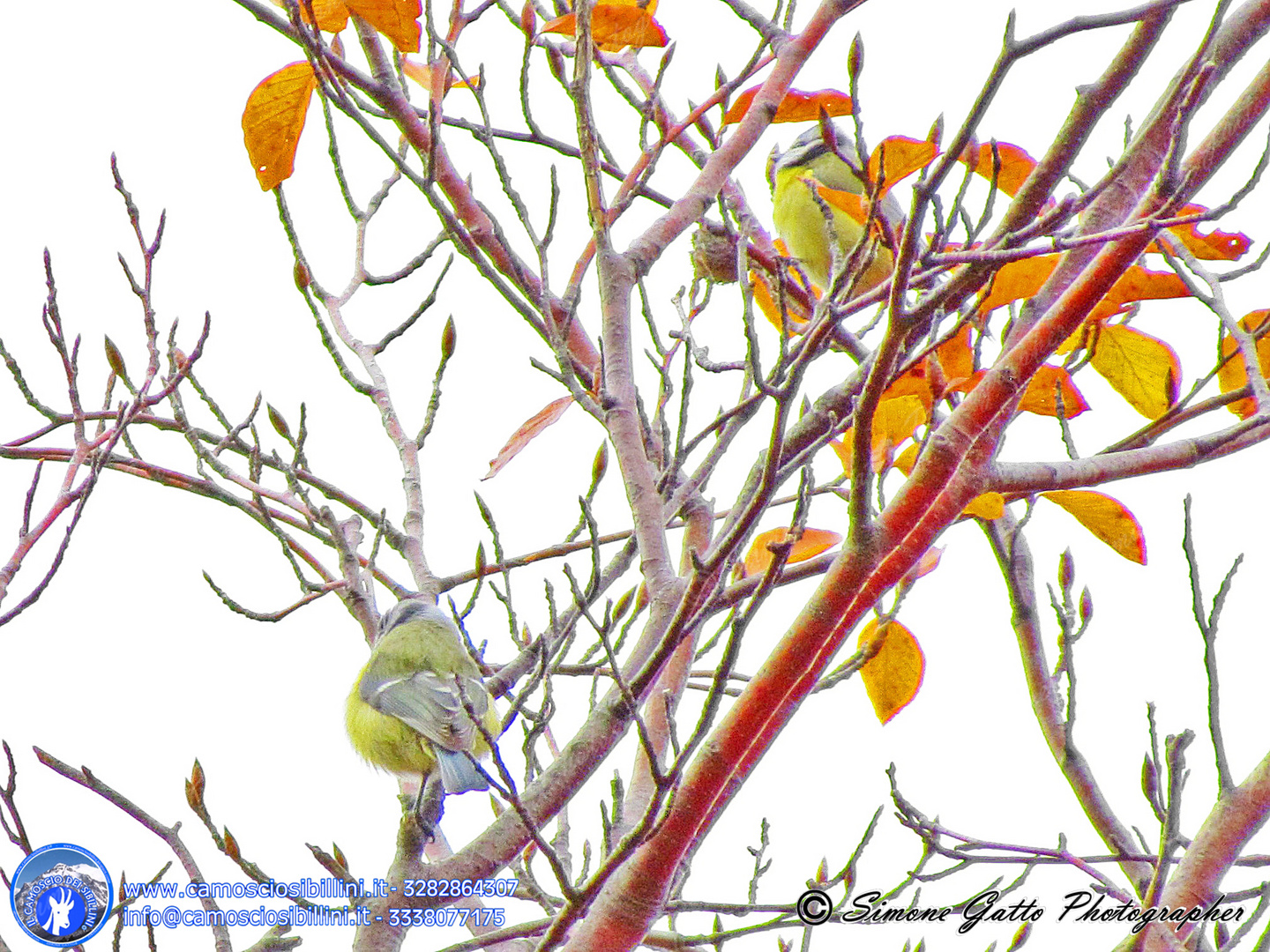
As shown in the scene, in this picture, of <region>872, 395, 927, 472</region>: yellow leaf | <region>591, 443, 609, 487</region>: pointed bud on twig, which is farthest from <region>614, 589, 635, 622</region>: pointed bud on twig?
<region>872, 395, 927, 472</region>: yellow leaf

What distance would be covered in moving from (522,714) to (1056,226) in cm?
102

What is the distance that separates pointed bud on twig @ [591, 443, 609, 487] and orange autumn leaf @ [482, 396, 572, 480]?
121 mm

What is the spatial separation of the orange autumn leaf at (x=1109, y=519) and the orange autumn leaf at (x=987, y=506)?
90 millimetres

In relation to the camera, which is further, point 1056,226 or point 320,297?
point 320,297

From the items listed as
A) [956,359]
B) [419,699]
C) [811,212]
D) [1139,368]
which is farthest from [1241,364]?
[811,212]

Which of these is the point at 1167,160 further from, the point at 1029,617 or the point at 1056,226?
the point at 1029,617

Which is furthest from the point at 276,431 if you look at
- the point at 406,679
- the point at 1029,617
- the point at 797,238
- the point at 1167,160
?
the point at 797,238

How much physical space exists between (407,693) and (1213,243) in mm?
2017

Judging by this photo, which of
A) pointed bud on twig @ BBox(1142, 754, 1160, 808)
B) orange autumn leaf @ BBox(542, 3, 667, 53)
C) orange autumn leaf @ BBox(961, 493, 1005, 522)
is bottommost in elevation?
pointed bud on twig @ BBox(1142, 754, 1160, 808)

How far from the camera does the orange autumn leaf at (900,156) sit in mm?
1256

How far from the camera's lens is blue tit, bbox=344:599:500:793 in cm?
269

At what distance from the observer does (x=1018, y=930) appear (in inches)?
73.7

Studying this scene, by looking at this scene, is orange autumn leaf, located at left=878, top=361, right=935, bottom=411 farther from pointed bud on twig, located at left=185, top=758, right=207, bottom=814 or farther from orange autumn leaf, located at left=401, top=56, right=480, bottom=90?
pointed bud on twig, located at left=185, top=758, right=207, bottom=814

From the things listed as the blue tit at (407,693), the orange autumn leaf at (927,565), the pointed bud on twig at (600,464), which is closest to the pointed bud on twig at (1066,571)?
the orange autumn leaf at (927,565)
